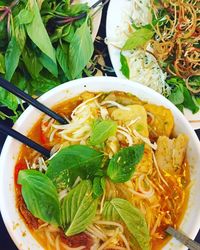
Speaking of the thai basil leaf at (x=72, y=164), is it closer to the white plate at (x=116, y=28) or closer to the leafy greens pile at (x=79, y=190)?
the leafy greens pile at (x=79, y=190)

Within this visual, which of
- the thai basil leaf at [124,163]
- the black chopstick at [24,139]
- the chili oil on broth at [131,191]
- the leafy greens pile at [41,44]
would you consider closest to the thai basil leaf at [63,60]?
the leafy greens pile at [41,44]

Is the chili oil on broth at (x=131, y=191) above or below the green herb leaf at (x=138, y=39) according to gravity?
below

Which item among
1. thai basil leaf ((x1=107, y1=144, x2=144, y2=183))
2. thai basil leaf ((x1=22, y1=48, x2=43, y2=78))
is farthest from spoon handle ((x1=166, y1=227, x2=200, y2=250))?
thai basil leaf ((x1=22, y1=48, x2=43, y2=78))

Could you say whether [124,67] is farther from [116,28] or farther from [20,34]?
[20,34]

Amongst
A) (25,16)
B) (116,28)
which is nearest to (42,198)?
(25,16)

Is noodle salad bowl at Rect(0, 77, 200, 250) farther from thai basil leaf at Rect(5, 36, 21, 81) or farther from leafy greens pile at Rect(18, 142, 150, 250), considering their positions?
thai basil leaf at Rect(5, 36, 21, 81)

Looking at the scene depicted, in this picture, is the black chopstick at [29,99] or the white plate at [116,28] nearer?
the black chopstick at [29,99]
